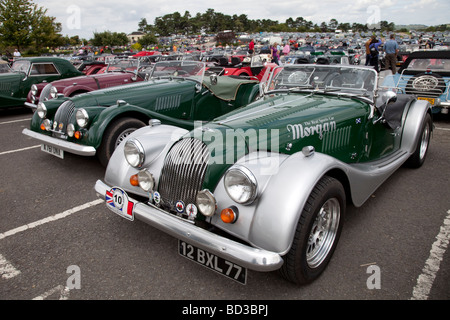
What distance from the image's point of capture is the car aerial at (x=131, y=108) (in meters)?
4.46

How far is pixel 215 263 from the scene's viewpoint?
86.2 inches

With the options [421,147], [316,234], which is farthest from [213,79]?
[316,234]

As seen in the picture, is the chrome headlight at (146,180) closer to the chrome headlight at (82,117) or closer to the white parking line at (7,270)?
the white parking line at (7,270)

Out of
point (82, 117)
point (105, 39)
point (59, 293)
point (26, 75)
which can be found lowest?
point (59, 293)

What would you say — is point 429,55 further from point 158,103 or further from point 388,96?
point 158,103

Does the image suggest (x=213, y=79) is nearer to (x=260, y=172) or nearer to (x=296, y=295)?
(x=260, y=172)

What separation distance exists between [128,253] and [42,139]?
298 centimetres

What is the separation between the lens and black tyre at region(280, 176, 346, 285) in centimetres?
212

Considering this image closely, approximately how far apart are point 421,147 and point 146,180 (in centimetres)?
411

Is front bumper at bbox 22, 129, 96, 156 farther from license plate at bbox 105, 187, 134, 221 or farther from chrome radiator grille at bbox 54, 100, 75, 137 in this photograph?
license plate at bbox 105, 187, 134, 221

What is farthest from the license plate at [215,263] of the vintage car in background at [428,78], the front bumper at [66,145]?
the vintage car in background at [428,78]

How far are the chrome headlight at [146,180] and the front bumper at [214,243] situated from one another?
0.79 feet

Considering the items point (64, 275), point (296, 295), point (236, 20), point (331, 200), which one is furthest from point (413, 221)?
point (236, 20)

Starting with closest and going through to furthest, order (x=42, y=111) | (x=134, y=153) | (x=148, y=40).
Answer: (x=134, y=153) → (x=42, y=111) → (x=148, y=40)
